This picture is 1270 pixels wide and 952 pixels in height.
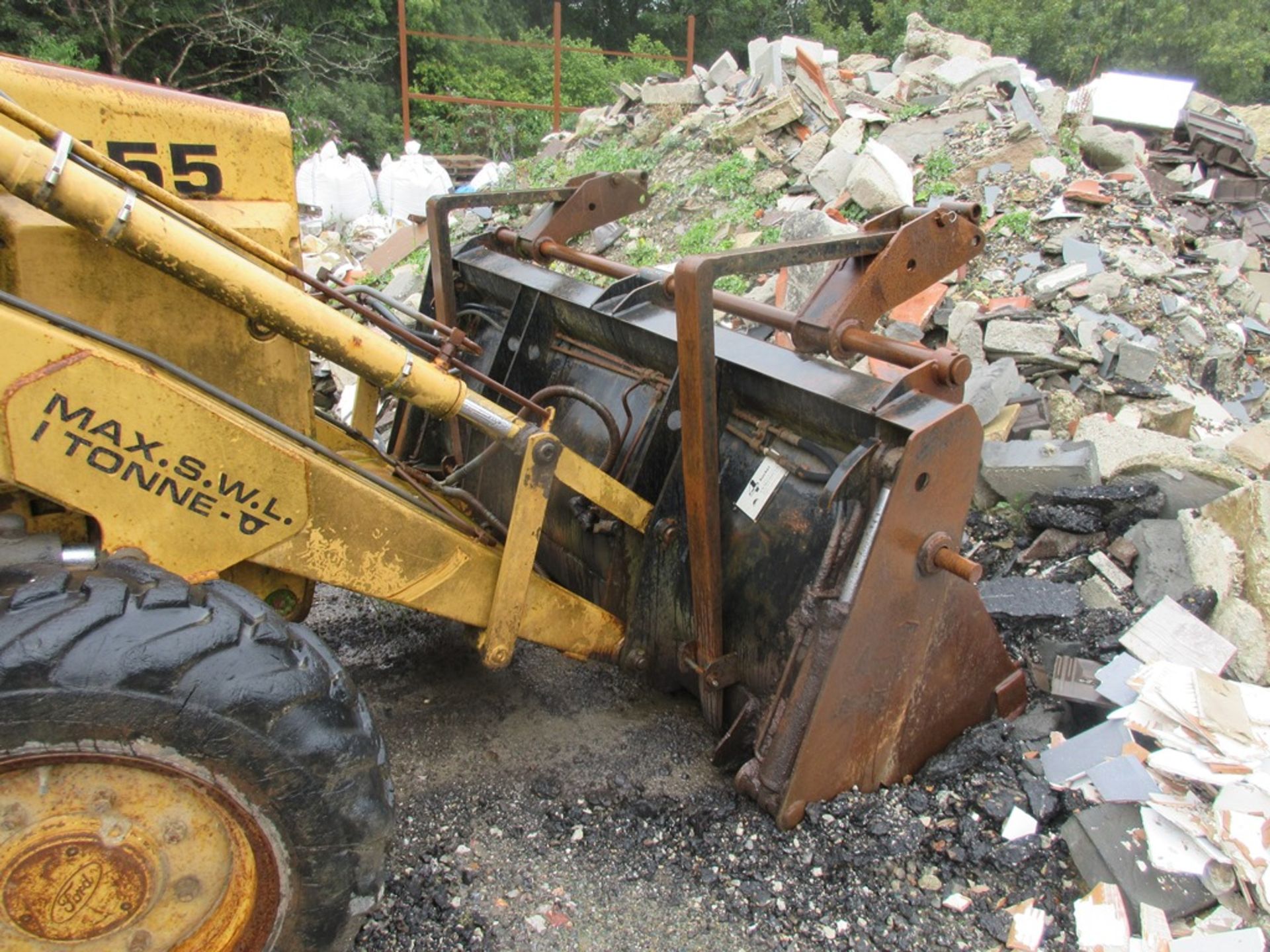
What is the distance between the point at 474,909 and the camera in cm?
239

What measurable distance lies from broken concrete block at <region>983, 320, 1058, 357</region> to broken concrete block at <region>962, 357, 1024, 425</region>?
49 cm

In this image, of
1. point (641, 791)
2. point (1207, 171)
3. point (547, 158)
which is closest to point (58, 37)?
point (547, 158)

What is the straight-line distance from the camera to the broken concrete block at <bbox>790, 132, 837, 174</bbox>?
25.9 ft

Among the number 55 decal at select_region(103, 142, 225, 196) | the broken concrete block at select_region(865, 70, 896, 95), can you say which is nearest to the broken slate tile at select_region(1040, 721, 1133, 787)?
the number 55 decal at select_region(103, 142, 225, 196)

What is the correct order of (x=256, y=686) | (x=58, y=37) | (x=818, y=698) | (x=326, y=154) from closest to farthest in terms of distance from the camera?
1. (x=256, y=686)
2. (x=818, y=698)
3. (x=326, y=154)
4. (x=58, y=37)

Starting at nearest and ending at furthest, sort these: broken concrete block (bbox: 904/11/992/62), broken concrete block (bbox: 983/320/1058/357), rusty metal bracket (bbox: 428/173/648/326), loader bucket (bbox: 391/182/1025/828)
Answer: loader bucket (bbox: 391/182/1025/828) → rusty metal bracket (bbox: 428/173/648/326) → broken concrete block (bbox: 983/320/1058/357) → broken concrete block (bbox: 904/11/992/62)

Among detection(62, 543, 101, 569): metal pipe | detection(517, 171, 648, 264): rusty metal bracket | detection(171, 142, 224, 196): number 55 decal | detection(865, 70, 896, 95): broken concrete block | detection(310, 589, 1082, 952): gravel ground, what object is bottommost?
detection(310, 589, 1082, 952): gravel ground

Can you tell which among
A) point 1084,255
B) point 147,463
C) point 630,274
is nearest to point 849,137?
point 1084,255

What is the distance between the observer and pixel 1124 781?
2479 millimetres

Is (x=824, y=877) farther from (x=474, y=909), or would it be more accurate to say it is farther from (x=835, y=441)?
(x=835, y=441)

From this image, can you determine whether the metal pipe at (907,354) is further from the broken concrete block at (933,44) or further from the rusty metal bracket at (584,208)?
the broken concrete block at (933,44)

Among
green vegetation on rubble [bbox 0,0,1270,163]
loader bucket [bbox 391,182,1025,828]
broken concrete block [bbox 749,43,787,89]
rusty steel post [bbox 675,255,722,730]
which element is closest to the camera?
rusty steel post [bbox 675,255,722,730]

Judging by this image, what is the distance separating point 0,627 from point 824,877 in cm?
190

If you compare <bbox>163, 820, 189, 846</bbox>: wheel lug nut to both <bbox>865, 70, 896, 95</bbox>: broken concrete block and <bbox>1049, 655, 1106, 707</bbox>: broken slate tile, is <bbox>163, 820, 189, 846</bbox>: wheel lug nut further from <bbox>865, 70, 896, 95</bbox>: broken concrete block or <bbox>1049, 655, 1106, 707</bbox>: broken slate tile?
<bbox>865, 70, 896, 95</bbox>: broken concrete block
